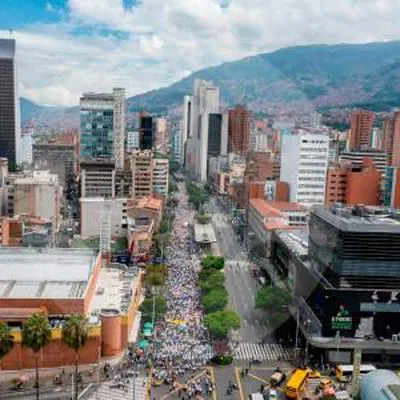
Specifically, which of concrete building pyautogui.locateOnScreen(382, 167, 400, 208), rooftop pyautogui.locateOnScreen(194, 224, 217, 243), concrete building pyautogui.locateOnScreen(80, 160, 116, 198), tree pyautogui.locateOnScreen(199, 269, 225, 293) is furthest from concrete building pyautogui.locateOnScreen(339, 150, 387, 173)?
tree pyautogui.locateOnScreen(199, 269, 225, 293)

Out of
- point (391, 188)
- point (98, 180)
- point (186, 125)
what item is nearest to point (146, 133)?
point (186, 125)

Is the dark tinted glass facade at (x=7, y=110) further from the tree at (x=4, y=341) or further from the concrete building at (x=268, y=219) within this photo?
the tree at (x=4, y=341)

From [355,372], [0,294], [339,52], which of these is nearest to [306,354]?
[355,372]

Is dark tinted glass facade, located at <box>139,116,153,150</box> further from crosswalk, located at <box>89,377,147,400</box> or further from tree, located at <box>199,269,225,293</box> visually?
crosswalk, located at <box>89,377,147,400</box>

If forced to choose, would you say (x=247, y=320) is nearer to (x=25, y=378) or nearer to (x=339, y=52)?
(x=25, y=378)

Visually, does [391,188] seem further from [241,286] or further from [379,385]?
[379,385]

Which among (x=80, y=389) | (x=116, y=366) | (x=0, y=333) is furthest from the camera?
(x=116, y=366)

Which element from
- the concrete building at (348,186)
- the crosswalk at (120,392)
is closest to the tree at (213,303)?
the crosswalk at (120,392)
